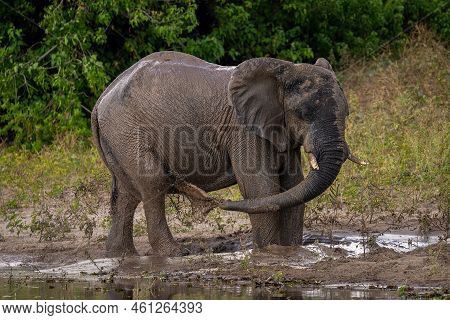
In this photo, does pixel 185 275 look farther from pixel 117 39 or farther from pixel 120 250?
pixel 117 39

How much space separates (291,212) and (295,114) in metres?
0.83

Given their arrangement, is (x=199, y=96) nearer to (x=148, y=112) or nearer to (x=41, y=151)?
(x=148, y=112)

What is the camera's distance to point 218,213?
10938 mm

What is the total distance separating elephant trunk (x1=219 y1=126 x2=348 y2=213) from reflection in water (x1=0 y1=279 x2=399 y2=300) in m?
0.80

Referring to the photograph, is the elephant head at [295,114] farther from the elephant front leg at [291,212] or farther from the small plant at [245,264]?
the small plant at [245,264]

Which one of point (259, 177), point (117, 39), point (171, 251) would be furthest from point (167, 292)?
point (117, 39)

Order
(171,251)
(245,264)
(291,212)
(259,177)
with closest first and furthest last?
(245,264)
(259,177)
(291,212)
(171,251)

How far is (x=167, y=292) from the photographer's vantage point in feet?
25.6

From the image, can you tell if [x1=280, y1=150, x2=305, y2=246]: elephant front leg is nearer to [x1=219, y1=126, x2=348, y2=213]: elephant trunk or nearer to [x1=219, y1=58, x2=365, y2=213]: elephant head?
[x1=219, y1=58, x2=365, y2=213]: elephant head

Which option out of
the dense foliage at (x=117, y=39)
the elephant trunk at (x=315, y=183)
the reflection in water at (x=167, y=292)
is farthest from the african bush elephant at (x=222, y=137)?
the dense foliage at (x=117, y=39)

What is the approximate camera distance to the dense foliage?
14.3 m

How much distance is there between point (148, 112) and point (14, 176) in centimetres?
432

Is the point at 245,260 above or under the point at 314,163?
under

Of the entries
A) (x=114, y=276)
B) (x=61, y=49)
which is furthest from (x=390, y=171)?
(x=61, y=49)
